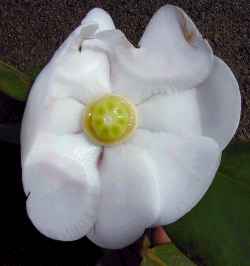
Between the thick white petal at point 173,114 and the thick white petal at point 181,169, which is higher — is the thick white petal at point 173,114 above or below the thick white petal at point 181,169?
above

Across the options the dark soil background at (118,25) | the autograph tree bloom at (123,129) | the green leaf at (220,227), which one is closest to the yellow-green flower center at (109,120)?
the autograph tree bloom at (123,129)

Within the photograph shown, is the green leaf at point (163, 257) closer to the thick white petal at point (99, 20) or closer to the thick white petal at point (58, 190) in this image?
the thick white petal at point (58, 190)

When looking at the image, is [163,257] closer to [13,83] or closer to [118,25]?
[13,83]

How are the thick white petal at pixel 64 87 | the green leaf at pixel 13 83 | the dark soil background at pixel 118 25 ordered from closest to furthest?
the thick white petal at pixel 64 87 → the green leaf at pixel 13 83 → the dark soil background at pixel 118 25

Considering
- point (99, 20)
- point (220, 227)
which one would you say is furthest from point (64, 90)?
point (220, 227)

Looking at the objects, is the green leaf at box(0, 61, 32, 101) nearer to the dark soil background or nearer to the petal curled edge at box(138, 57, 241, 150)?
the petal curled edge at box(138, 57, 241, 150)

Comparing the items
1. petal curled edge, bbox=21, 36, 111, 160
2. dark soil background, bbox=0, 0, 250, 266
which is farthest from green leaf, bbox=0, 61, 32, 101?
dark soil background, bbox=0, 0, 250, 266

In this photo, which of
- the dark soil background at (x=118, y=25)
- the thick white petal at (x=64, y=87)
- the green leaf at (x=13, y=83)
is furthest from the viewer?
the dark soil background at (x=118, y=25)
